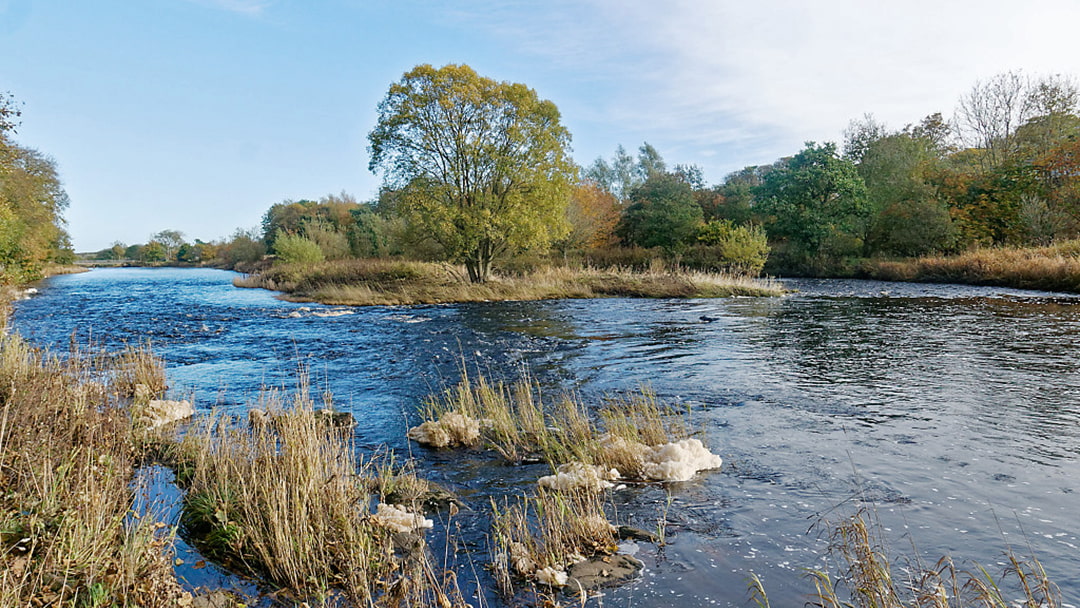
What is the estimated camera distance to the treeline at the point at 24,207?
23281 millimetres

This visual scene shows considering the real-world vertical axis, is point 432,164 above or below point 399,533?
above

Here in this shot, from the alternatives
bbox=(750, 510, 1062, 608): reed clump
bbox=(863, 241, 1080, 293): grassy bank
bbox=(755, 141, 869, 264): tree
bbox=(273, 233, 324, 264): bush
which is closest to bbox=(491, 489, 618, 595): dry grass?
bbox=(750, 510, 1062, 608): reed clump

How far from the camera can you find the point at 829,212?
148 ft

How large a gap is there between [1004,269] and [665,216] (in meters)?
24.6

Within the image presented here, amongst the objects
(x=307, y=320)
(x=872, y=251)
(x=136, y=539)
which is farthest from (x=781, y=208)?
(x=136, y=539)

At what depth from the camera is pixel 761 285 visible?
33625 mm

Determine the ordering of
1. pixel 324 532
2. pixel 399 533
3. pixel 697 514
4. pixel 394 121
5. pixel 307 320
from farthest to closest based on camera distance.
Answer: pixel 394 121
pixel 307 320
pixel 697 514
pixel 399 533
pixel 324 532

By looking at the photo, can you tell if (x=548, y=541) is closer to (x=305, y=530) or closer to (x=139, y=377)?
(x=305, y=530)

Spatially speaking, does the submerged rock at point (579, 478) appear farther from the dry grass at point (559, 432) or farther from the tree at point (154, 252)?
the tree at point (154, 252)

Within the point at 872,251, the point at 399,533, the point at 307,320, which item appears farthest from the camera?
the point at 872,251

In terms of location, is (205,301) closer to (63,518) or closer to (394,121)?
(394,121)

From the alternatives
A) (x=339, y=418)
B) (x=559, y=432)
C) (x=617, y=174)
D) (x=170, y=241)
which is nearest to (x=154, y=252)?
(x=170, y=241)

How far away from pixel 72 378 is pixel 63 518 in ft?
18.0

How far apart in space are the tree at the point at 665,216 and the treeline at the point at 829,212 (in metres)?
0.12
